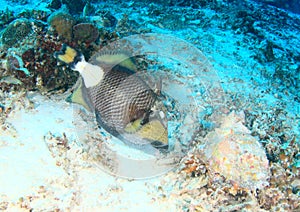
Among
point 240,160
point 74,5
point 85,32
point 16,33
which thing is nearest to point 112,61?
point 85,32

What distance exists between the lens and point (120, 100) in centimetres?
275

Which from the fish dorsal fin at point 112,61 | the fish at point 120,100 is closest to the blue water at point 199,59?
the fish dorsal fin at point 112,61

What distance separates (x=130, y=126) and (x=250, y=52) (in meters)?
5.51

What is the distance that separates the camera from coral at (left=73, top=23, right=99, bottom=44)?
151 inches

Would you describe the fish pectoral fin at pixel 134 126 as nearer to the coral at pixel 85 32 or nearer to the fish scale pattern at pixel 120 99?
the fish scale pattern at pixel 120 99

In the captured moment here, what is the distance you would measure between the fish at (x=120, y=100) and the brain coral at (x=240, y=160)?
530 mm

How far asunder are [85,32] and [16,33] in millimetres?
1003

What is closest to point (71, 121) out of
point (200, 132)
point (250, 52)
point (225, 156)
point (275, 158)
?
point (200, 132)

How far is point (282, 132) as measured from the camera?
3711mm

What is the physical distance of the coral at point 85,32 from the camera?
3.83m

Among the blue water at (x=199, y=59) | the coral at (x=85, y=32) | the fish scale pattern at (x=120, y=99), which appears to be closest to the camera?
the fish scale pattern at (x=120, y=99)

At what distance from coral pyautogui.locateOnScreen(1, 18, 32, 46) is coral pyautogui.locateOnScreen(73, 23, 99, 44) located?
0.68 meters

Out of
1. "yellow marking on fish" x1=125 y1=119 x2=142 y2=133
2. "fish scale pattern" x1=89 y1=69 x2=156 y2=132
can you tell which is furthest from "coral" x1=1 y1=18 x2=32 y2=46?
"yellow marking on fish" x1=125 y1=119 x2=142 y2=133

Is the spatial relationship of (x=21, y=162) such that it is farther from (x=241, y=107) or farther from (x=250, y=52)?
(x=250, y=52)
